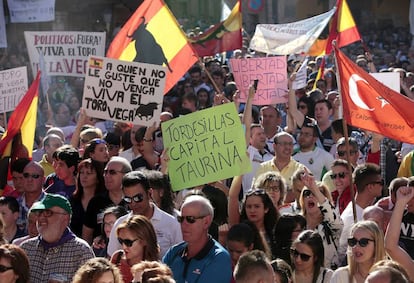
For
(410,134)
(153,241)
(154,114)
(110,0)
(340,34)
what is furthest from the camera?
(110,0)

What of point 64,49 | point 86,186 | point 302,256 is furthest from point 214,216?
point 64,49

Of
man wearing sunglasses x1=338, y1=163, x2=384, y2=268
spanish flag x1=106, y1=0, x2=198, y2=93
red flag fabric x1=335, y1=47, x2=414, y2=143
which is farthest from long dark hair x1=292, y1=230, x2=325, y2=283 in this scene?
spanish flag x1=106, y1=0, x2=198, y2=93

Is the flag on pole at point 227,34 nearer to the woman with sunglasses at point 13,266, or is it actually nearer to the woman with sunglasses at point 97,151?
the woman with sunglasses at point 97,151

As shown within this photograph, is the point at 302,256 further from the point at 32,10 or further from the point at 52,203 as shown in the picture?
the point at 32,10

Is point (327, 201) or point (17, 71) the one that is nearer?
point (327, 201)

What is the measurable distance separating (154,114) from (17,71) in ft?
8.90

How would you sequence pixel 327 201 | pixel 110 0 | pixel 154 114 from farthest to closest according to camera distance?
1. pixel 110 0
2. pixel 154 114
3. pixel 327 201

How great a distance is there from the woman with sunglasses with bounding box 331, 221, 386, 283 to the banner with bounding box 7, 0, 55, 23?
50.5ft

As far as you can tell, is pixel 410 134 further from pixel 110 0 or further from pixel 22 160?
pixel 110 0

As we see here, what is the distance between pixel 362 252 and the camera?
7070 millimetres

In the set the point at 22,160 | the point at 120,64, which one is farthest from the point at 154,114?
the point at 22,160

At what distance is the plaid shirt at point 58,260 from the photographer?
7195 millimetres

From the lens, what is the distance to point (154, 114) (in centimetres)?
1050

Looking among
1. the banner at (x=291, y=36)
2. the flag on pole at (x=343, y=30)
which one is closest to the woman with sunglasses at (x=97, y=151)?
the banner at (x=291, y=36)
